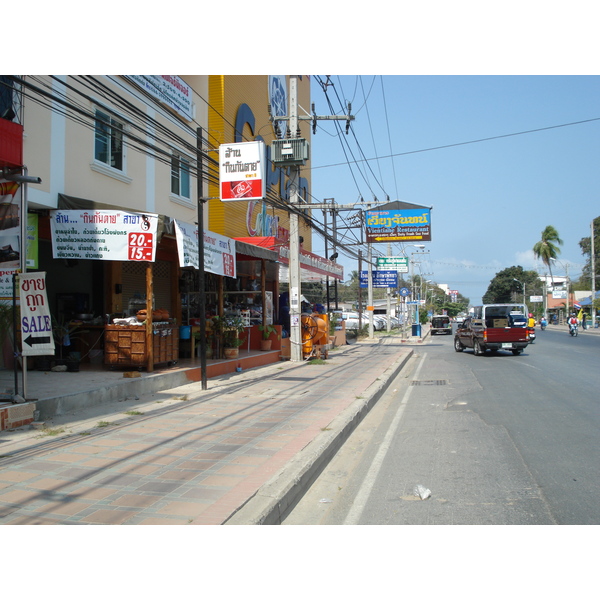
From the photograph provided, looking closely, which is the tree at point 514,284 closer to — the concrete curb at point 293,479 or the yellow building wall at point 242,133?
the yellow building wall at point 242,133

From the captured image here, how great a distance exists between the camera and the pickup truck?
20.0 meters

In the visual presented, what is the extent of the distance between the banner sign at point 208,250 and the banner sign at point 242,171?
1.10 m

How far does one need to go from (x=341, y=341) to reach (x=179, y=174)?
43.2 feet

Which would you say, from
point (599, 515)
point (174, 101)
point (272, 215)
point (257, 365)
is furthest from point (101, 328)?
point (272, 215)

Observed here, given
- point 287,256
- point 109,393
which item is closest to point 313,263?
point 287,256

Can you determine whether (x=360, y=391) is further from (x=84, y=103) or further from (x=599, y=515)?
(x=84, y=103)

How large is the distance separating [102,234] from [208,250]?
2.65 m

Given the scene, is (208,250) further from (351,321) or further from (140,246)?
(351,321)

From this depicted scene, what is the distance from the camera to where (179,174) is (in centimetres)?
1619

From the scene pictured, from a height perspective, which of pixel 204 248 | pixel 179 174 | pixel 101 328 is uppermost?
pixel 179 174

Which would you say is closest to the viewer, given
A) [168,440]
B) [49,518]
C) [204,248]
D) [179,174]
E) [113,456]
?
[49,518]

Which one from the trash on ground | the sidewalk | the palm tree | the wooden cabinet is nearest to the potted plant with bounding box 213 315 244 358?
the wooden cabinet

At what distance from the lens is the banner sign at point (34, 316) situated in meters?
7.30

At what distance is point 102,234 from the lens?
9711 millimetres
